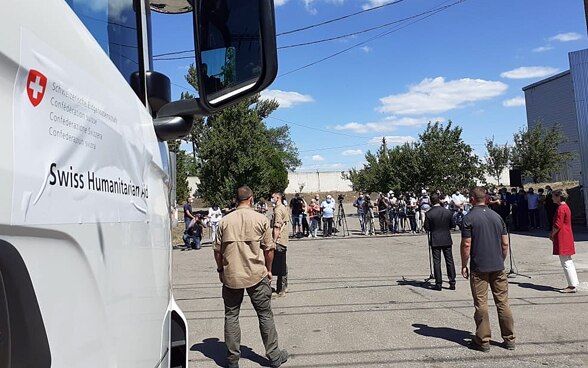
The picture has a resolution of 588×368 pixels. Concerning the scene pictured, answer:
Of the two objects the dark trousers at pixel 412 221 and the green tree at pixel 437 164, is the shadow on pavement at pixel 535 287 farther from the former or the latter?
the green tree at pixel 437 164

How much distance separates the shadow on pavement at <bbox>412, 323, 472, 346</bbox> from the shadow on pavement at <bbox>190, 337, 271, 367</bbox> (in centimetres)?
213

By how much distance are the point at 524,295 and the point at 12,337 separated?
28.3ft

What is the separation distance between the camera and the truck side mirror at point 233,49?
6.08ft

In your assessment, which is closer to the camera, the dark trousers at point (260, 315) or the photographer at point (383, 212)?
the dark trousers at point (260, 315)

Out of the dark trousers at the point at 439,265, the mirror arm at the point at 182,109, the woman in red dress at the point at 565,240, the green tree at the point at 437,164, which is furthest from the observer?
the green tree at the point at 437,164

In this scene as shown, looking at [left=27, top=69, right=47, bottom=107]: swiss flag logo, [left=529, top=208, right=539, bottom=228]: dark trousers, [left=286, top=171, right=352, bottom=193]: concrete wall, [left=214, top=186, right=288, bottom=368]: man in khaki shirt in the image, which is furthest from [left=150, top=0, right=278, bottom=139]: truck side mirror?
[left=286, top=171, right=352, bottom=193]: concrete wall

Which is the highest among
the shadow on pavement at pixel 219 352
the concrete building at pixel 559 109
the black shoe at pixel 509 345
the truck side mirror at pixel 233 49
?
the concrete building at pixel 559 109

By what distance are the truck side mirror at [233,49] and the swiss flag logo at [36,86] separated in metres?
0.76

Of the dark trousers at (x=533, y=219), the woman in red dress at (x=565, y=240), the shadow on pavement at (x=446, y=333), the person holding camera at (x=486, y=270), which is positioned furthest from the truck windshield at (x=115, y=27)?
the dark trousers at (x=533, y=219)

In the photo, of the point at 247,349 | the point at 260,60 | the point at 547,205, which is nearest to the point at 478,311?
the point at 247,349

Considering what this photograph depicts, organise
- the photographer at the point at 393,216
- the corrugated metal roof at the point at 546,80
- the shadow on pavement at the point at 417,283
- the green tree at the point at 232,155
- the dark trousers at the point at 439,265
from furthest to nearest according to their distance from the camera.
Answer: the corrugated metal roof at the point at 546,80
the green tree at the point at 232,155
the photographer at the point at 393,216
the shadow on pavement at the point at 417,283
the dark trousers at the point at 439,265

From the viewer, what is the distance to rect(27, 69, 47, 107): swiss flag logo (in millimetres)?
1103

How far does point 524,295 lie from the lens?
8.15 metres

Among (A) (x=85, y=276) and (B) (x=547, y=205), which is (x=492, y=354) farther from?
(B) (x=547, y=205)
